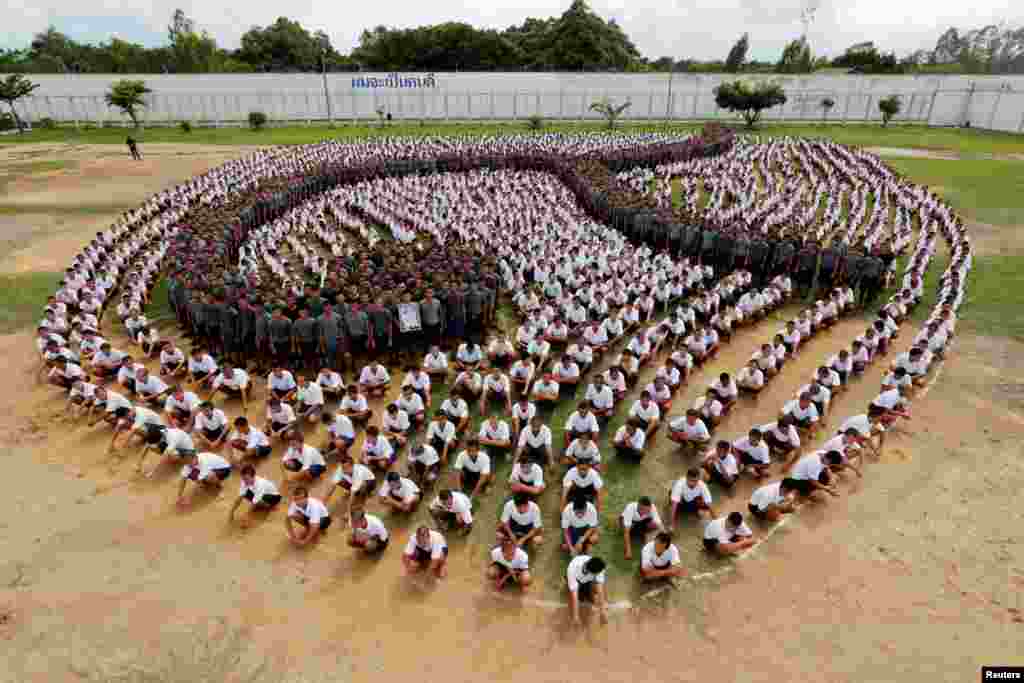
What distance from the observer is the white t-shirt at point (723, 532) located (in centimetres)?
618

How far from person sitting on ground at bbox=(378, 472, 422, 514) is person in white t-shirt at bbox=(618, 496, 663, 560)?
2446 millimetres

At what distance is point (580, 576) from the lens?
5.67 m

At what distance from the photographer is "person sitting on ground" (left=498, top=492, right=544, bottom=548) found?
6289mm

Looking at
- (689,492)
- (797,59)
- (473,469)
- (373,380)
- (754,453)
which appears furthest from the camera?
(797,59)

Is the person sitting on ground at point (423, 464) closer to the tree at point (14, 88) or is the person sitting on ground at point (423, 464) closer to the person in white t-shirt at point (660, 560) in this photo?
the person in white t-shirt at point (660, 560)

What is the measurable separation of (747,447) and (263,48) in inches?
2980

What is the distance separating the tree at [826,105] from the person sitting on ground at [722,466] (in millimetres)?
51905

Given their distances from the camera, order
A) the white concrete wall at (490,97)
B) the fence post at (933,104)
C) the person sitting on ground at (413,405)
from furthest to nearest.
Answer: the fence post at (933,104), the white concrete wall at (490,97), the person sitting on ground at (413,405)

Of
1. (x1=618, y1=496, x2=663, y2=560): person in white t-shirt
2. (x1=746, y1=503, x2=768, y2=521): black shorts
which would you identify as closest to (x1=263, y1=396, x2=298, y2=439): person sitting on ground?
(x1=618, y1=496, x2=663, y2=560): person in white t-shirt

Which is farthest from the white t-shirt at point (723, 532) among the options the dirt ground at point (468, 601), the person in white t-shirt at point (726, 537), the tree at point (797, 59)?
the tree at point (797, 59)

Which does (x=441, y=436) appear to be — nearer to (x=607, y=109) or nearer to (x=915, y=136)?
(x=607, y=109)

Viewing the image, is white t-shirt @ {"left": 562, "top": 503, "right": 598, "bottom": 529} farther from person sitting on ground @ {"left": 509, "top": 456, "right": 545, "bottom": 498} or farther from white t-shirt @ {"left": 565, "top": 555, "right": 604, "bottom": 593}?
person sitting on ground @ {"left": 509, "top": 456, "right": 545, "bottom": 498}

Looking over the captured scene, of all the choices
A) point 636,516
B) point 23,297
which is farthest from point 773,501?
point 23,297

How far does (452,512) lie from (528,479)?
0.97m
